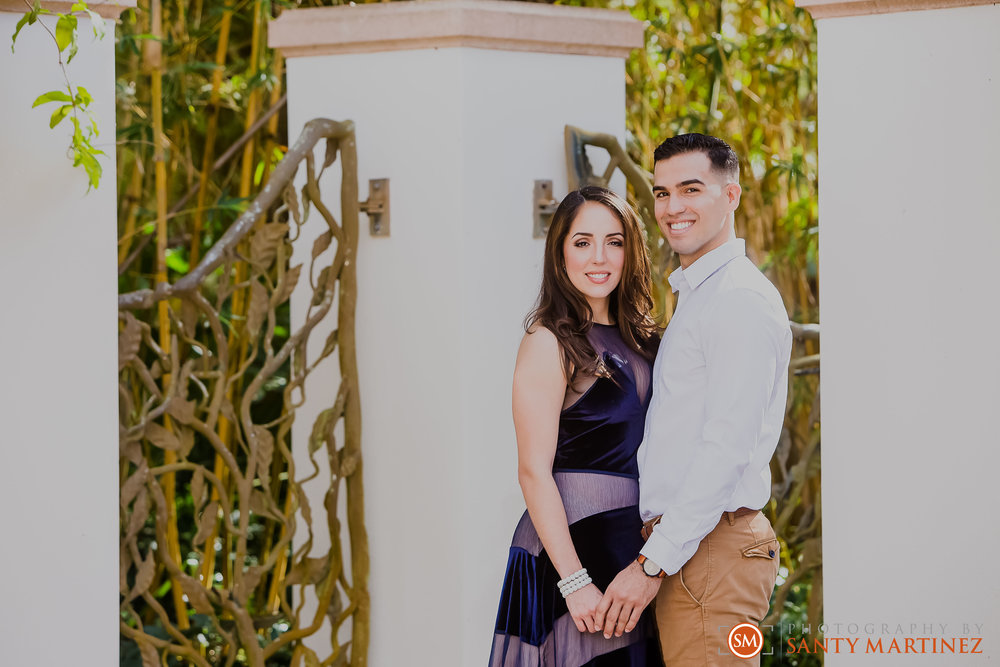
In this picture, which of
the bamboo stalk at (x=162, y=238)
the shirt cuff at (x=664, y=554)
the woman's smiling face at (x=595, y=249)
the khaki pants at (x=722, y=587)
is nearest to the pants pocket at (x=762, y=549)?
the khaki pants at (x=722, y=587)

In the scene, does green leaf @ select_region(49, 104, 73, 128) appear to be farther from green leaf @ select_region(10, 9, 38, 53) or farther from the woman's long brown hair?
the woman's long brown hair

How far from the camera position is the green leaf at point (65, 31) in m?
2.02

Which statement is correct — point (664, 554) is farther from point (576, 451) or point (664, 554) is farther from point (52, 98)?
point (52, 98)

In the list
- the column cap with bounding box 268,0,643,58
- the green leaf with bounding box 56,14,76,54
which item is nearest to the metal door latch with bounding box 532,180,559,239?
the column cap with bounding box 268,0,643,58

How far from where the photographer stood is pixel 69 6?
2193 mm

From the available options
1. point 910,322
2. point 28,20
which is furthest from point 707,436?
point 28,20

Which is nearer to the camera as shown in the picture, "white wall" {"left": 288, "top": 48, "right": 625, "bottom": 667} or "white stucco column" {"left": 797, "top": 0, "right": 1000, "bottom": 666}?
"white stucco column" {"left": 797, "top": 0, "right": 1000, "bottom": 666}

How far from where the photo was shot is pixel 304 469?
9.76 feet

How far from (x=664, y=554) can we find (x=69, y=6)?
1487mm

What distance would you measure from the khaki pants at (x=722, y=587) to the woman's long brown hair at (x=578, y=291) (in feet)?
1.23

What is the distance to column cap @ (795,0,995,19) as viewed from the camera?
81.3 inches

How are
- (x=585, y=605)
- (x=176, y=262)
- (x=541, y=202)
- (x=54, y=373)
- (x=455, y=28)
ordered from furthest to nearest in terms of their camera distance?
(x=176, y=262) → (x=541, y=202) → (x=455, y=28) → (x=54, y=373) → (x=585, y=605)

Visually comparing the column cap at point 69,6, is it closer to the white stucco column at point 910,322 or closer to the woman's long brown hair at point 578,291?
the woman's long brown hair at point 578,291

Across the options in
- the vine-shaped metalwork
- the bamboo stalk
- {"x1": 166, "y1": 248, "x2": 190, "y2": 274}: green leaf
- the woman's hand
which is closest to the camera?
the woman's hand
